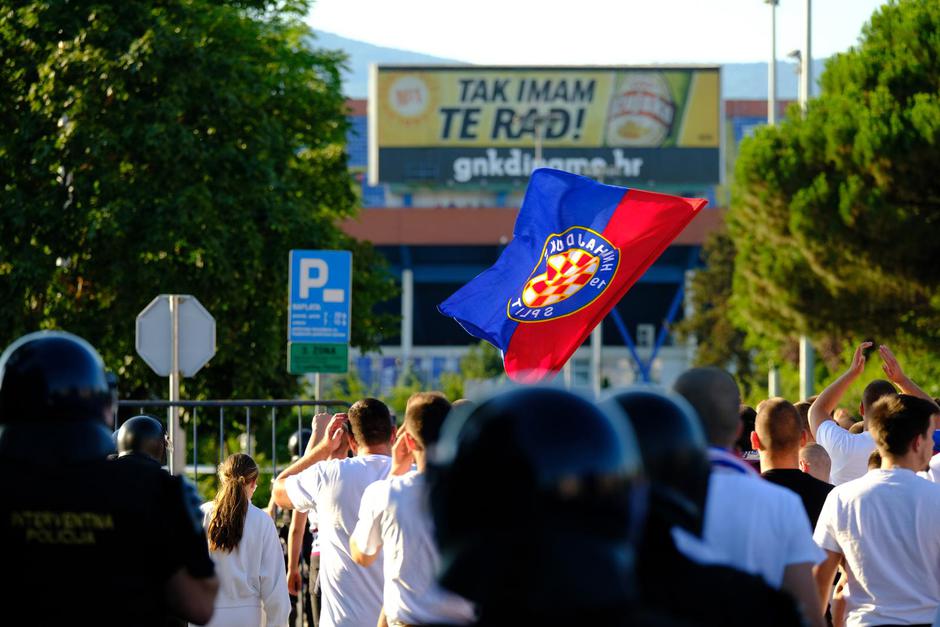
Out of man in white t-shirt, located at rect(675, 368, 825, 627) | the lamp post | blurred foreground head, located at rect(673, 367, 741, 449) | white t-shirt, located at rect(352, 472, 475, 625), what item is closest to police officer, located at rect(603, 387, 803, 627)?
man in white t-shirt, located at rect(675, 368, 825, 627)

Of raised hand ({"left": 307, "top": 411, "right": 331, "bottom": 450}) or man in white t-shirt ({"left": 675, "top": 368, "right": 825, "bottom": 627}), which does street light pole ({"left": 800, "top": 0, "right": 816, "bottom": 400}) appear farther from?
man in white t-shirt ({"left": 675, "top": 368, "right": 825, "bottom": 627})

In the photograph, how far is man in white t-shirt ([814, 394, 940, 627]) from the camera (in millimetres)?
5133

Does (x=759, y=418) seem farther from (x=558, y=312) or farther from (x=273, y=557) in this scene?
(x=558, y=312)

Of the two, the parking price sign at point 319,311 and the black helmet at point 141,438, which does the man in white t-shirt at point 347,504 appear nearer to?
the black helmet at point 141,438

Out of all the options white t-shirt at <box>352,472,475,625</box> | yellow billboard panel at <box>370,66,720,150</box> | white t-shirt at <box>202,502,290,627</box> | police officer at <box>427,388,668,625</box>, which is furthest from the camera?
yellow billboard panel at <box>370,66,720,150</box>

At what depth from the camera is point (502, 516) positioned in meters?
1.75

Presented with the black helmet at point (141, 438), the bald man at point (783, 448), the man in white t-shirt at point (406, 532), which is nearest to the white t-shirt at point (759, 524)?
the man in white t-shirt at point (406, 532)

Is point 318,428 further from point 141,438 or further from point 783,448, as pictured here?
point 783,448

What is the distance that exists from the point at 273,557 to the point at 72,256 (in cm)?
1569

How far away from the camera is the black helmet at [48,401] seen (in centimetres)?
303

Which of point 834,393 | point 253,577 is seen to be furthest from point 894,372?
point 253,577

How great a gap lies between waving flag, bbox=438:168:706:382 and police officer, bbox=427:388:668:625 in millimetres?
7091

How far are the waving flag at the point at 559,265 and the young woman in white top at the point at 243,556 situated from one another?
2.50 metres

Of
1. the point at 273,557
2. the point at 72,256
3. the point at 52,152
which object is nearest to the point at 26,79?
the point at 52,152
